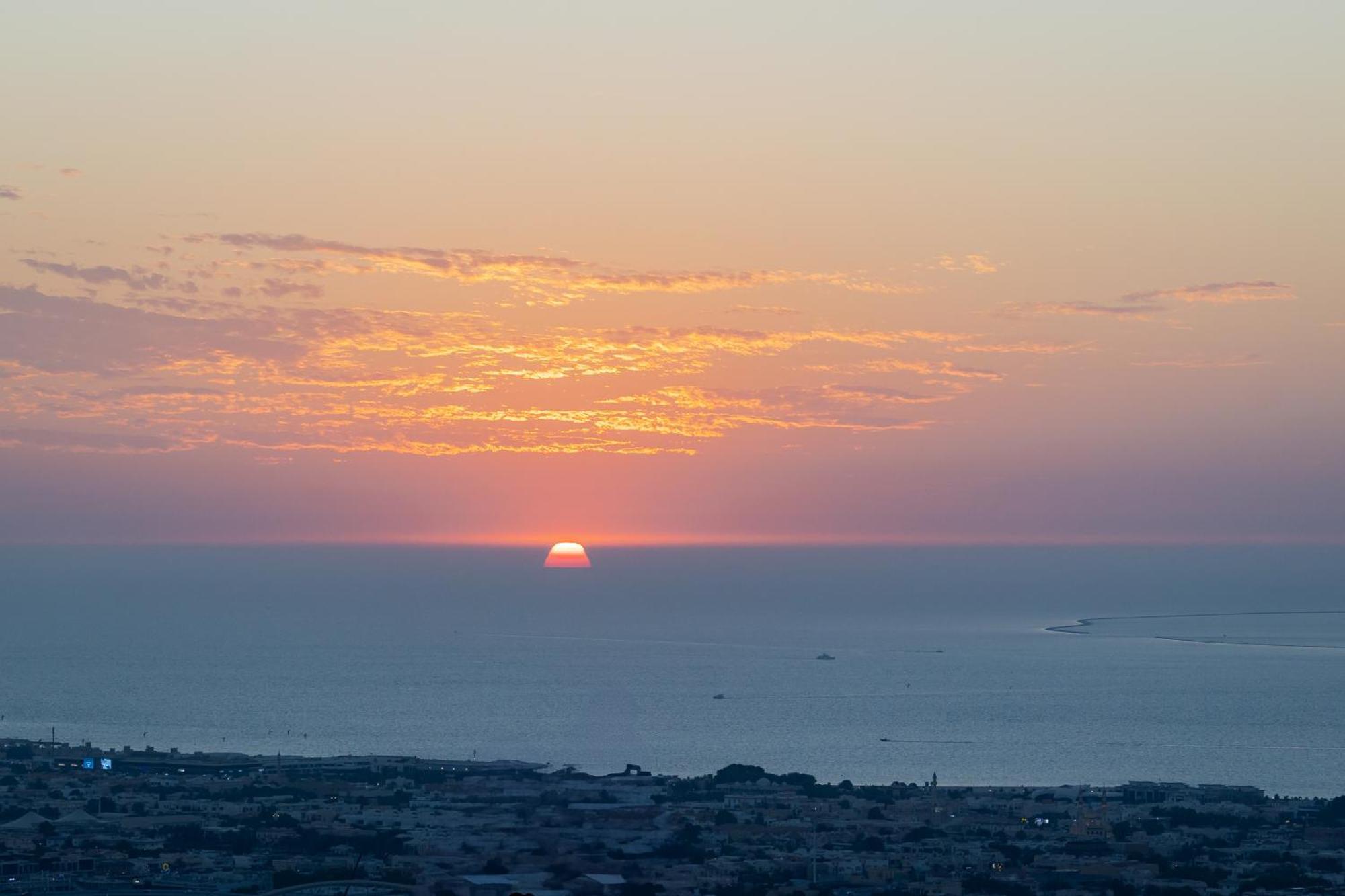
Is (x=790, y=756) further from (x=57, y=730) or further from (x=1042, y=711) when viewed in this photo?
(x=57, y=730)

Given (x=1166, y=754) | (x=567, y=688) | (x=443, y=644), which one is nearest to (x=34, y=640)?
(x=443, y=644)

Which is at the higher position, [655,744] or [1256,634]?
[1256,634]

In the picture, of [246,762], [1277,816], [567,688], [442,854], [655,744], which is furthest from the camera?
[567,688]

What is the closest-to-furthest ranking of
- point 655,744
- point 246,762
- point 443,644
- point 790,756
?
point 246,762
point 790,756
point 655,744
point 443,644

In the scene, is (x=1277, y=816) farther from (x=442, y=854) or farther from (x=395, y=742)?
(x=395, y=742)

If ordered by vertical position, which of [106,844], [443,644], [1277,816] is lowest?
[106,844]

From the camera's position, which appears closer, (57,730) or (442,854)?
(442,854)
